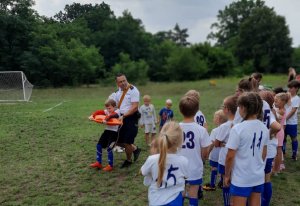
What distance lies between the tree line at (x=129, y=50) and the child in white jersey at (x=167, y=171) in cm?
438

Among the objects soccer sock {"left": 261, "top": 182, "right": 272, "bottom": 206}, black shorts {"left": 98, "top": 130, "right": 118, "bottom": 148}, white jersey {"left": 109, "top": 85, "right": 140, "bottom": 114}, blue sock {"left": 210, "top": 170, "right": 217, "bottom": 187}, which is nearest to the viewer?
soccer sock {"left": 261, "top": 182, "right": 272, "bottom": 206}

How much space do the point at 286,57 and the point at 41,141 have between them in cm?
4608

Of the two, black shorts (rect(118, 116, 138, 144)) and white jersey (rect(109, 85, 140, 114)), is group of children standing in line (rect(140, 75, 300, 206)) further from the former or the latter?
white jersey (rect(109, 85, 140, 114))

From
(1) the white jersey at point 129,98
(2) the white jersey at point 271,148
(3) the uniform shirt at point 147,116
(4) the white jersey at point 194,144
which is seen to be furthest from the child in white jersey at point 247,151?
(3) the uniform shirt at point 147,116

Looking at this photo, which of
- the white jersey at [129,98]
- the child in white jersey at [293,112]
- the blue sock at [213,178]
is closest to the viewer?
the blue sock at [213,178]

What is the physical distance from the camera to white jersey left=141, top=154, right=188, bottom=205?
10.2 ft

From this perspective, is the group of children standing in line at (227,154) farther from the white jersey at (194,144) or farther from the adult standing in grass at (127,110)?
the adult standing in grass at (127,110)

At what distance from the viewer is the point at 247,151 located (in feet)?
11.3

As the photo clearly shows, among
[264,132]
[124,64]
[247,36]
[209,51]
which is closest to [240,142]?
[264,132]

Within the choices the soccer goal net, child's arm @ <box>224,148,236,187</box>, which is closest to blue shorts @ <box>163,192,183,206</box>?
child's arm @ <box>224,148,236,187</box>

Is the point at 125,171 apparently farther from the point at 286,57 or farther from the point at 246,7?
the point at 246,7

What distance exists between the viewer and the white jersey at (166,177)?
3115 millimetres

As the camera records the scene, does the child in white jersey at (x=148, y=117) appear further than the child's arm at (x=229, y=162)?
Yes

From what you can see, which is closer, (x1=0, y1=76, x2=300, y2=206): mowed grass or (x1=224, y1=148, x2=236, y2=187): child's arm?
(x1=224, y1=148, x2=236, y2=187): child's arm
